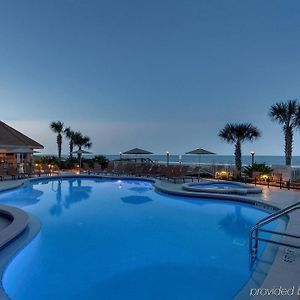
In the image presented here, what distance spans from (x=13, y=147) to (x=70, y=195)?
912 cm

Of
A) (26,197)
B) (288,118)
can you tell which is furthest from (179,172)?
(26,197)

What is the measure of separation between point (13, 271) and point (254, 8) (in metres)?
17.7

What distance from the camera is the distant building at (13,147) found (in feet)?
60.3

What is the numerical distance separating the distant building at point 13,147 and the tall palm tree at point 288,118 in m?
14.0

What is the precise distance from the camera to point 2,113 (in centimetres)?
2811

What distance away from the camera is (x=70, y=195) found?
12367 mm

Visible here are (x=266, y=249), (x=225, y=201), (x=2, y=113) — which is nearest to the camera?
(x=266, y=249)

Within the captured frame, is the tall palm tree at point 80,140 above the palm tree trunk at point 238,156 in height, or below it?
above

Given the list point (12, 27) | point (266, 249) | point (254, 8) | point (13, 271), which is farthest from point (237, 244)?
point (12, 27)

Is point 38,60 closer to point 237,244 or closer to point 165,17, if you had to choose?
point 165,17

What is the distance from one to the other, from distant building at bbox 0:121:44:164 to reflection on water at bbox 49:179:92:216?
13.5 feet

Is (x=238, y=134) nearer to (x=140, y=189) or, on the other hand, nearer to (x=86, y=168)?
(x=140, y=189)

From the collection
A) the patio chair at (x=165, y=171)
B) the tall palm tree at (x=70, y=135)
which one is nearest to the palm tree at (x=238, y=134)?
the patio chair at (x=165, y=171)

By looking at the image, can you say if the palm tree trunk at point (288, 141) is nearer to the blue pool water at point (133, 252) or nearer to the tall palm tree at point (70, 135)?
the blue pool water at point (133, 252)
